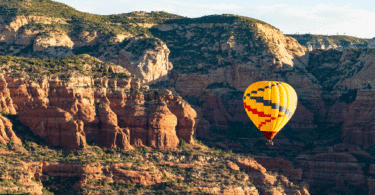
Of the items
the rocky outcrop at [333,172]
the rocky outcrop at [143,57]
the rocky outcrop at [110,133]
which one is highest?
the rocky outcrop at [143,57]

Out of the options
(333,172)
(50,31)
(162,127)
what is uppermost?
(50,31)

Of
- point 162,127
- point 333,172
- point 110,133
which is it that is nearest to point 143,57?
point 162,127

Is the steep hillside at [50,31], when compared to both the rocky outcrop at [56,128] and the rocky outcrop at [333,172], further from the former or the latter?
the rocky outcrop at [333,172]

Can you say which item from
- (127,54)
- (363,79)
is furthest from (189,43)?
(363,79)

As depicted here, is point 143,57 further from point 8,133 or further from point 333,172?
point 8,133

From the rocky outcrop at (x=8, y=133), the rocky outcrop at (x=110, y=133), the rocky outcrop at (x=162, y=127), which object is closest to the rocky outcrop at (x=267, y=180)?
the rocky outcrop at (x=162, y=127)

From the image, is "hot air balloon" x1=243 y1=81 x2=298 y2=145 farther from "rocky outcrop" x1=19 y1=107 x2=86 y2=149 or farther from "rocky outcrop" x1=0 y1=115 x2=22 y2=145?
"rocky outcrop" x1=0 y1=115 x2=22 y2=145

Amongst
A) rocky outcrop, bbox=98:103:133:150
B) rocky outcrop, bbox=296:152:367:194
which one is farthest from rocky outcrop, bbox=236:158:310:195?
rocky outcrop, bbox=98:103:133:150

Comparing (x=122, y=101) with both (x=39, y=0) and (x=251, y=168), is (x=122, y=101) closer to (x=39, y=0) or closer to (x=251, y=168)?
(x=251, y=168)
